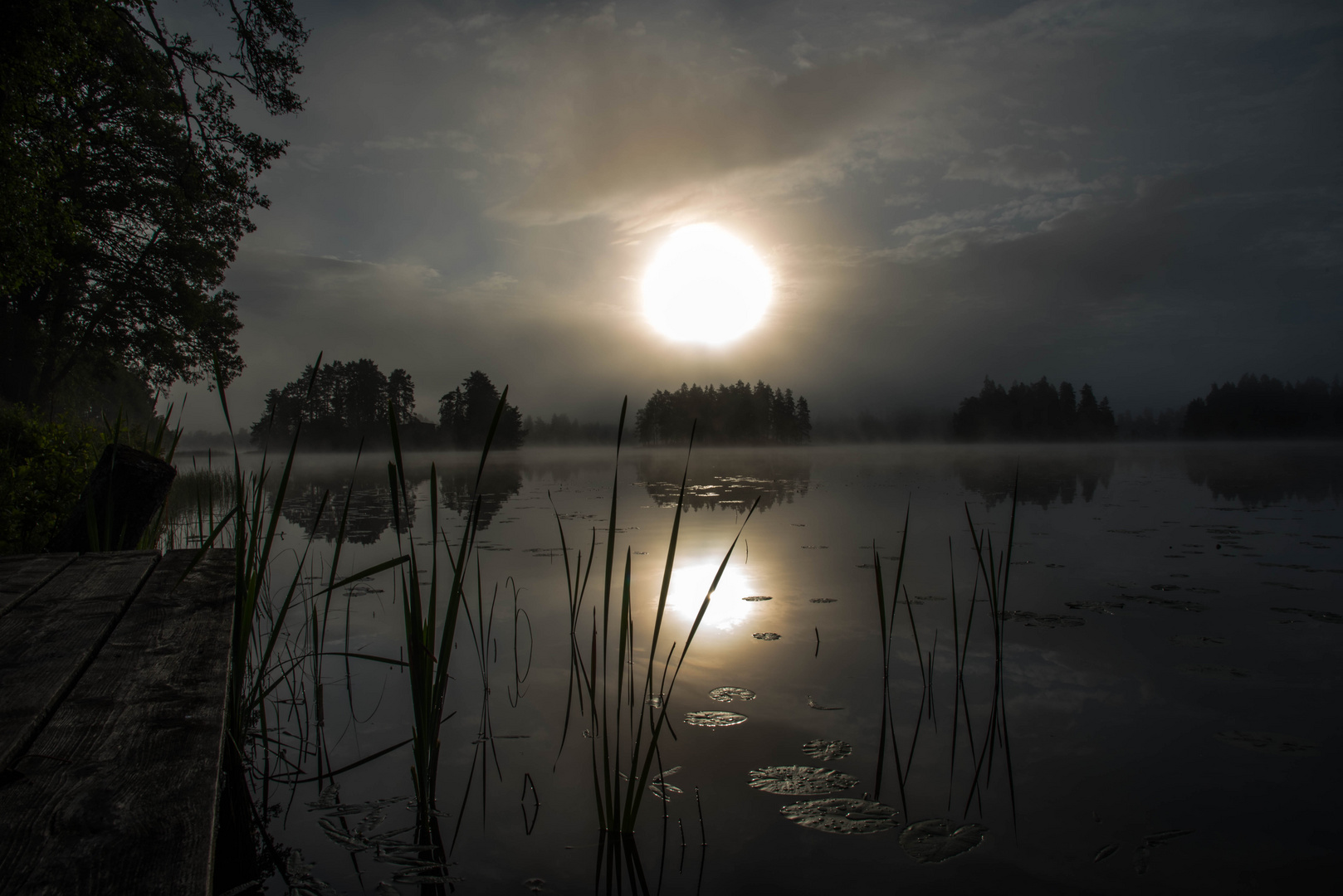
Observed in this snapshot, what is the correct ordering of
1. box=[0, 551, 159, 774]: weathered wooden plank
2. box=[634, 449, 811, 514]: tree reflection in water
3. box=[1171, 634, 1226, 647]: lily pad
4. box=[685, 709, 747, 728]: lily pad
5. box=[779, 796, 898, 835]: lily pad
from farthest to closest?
box=[634, 449, 811, 514]: tree reflection in water → box=[1171, 634, 1226, 647]: lily pad → box=[685, 709, 747, 728]: lily pad → box=[779, 796, 898, 835]: lily pad → box=[0, 551, 159, 774]: weathered wooden plank

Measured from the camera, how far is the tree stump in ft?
12.4

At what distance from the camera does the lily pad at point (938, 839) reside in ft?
6.92

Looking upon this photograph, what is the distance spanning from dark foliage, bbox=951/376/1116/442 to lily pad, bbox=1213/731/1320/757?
88.3 meters

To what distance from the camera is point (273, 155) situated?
1312 centimetres

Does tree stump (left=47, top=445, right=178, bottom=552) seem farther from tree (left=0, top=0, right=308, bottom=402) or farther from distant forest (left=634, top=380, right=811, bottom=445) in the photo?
distant forest (left=634, top=380, right=811, bottom=445)

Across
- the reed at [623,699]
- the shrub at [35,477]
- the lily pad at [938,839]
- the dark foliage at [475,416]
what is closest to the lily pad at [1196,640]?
the lily pad at [938,839]

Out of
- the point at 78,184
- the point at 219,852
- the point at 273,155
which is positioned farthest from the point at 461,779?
the point at 78,184

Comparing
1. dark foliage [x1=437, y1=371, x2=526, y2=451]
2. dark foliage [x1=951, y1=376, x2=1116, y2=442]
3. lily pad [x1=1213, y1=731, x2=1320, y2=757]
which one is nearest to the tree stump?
lily pad [x1=1213, y1=731, x2=1320, y2=757]

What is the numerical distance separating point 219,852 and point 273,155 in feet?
48.5

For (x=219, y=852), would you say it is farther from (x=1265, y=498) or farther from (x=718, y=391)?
(x=718, y=391)

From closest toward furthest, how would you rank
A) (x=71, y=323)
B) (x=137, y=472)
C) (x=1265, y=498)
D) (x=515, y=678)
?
1. (x=515, y=678)
2. (x=137, y=472)
3. (x=1265, y=498)
4. (x=71, y=323)

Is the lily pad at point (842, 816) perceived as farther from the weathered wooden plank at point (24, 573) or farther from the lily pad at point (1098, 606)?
the lily pad at point (1098, 606)

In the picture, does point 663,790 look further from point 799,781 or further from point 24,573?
point 24,573

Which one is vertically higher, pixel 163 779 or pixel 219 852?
pixel 163 779
